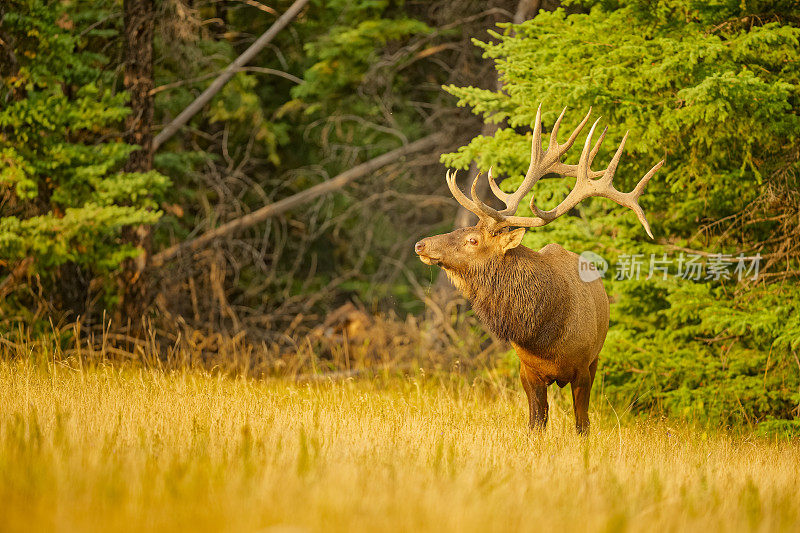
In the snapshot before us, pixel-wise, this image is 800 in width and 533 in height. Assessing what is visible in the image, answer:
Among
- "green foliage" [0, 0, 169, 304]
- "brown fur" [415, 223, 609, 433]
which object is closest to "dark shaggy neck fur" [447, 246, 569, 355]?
"brown fur" [415, 223, 609, 433]

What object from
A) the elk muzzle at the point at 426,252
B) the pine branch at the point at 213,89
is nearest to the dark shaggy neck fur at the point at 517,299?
the elk muzzle at the point at 426,252

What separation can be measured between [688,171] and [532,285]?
276 centimetres

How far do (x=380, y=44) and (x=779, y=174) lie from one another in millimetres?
7800

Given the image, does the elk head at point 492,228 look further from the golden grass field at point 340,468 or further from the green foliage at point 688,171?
the golden grass field at point 340,468

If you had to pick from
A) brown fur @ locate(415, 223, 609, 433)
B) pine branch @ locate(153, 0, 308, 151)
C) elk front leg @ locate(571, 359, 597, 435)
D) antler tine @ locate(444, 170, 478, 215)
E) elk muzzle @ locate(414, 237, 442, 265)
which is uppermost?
pine branch @ locate(153, 0, 308, 151)

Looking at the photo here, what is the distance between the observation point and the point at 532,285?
6430 mm

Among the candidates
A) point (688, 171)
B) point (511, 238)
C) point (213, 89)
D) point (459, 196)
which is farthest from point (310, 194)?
point (511, 238)

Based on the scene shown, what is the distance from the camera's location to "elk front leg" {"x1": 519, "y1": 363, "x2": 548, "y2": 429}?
6.55 metres

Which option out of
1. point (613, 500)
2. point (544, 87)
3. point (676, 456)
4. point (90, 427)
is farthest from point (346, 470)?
point (544, 87)

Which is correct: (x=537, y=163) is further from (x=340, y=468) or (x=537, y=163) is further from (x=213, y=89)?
(x=213, y=89)

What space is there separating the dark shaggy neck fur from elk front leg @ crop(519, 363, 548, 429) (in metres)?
0.33

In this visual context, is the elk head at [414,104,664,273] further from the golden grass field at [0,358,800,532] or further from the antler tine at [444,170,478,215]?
the golden grass field at [0,358,800,532]

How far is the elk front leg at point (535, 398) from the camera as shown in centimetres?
655

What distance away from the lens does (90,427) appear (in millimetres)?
5312
